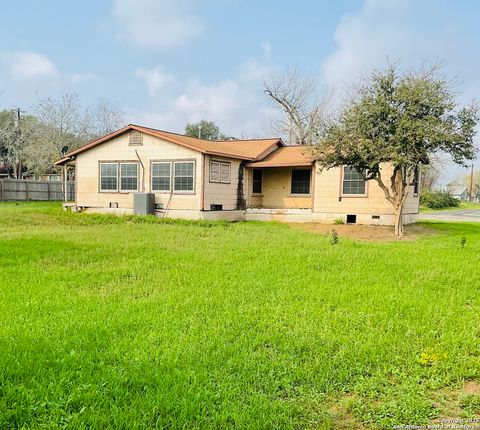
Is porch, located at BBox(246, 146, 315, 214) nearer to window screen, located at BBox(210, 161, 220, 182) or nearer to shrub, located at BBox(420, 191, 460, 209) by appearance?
window screen, located at BBox(210, 161, 220, 182)

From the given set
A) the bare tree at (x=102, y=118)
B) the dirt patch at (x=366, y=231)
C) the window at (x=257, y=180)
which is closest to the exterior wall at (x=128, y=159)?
the window at (x=257, y=180)

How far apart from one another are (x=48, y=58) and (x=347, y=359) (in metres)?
27.7

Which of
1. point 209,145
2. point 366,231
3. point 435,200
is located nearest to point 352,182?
point 366,231

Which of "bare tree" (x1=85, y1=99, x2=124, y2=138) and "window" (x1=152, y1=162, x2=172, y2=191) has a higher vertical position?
"bare tree" (x1=85, y1=99, x2=124, y2=138)

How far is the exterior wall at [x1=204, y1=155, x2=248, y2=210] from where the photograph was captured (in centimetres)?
1672

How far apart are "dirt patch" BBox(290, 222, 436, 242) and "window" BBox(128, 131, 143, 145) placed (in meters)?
7.54

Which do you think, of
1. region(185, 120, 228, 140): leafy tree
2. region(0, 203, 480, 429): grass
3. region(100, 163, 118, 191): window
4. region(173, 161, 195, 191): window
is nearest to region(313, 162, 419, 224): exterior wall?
region(173, 161, 195, 191): window

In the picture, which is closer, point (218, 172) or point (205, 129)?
point (218, 172)

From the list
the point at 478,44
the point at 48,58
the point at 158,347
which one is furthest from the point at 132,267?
the point at 48,58

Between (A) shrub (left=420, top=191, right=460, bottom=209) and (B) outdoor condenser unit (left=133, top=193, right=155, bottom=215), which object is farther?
(A) shrub (left=420, top=191, right=460, bottom=209)

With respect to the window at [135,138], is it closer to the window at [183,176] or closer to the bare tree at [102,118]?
the window at [183,176]

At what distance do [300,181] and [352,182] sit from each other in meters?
3.01

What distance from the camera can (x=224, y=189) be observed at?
1762 cm

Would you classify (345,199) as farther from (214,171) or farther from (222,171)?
(214,171)
